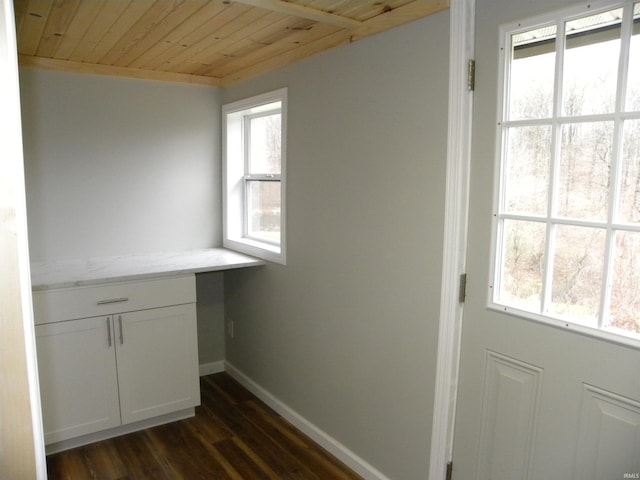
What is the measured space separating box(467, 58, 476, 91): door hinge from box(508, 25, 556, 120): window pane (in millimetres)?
140

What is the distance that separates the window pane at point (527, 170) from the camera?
152 cm

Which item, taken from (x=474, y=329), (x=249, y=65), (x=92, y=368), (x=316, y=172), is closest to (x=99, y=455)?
(x=92, y=368)

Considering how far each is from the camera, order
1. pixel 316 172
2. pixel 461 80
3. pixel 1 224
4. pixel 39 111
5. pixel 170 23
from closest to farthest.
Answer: pixel 1 224, pixel 461 80, pixel 170 23, pixel 316 172, pixel 39 111

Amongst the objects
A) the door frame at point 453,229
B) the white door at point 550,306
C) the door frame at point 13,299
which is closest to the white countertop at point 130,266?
the door frame at point 13,299

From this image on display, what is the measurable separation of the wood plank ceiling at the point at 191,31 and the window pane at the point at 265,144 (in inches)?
13.3

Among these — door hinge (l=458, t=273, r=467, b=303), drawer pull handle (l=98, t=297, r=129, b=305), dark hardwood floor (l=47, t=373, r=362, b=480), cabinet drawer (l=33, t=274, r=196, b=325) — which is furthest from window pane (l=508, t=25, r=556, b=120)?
drawer pull handle (l=98, t=297, r=129, b=305)

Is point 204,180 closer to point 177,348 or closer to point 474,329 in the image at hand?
point 177,348

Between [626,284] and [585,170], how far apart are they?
0.36m

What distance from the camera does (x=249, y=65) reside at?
9.59 ft

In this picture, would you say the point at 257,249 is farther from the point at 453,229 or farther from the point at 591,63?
the point at 591,63

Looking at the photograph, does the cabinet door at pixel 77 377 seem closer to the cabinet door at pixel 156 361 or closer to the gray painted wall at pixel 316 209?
the cabinet door at pixel 156 361

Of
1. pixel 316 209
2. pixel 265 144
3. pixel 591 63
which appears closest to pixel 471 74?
pixel 591 63

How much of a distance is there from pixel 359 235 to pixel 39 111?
2.08m

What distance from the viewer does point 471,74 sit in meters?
1.67
